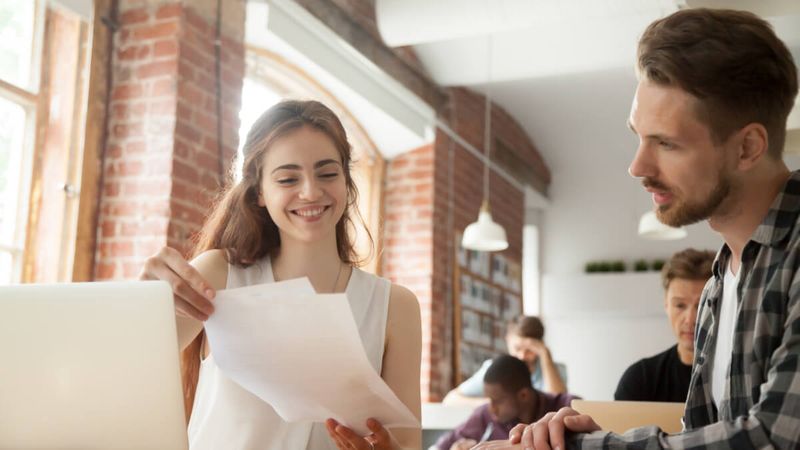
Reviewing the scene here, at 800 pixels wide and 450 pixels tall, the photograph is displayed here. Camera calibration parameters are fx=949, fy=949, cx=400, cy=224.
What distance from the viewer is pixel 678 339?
9.32 feet

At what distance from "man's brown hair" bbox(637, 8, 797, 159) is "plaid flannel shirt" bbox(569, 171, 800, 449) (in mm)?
113

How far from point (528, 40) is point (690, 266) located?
380 cm

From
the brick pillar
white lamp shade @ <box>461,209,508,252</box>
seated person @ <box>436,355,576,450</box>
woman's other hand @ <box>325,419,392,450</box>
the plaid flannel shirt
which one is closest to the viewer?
the plaid flannel shirt

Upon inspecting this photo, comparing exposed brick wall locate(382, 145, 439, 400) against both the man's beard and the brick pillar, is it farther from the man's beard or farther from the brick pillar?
the man's beard

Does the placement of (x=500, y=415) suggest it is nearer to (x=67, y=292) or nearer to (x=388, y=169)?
(x=67, y=292)

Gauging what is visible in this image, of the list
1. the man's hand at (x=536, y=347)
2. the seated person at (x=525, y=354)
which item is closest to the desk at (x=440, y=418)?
the seated person at (x=525, y=354)

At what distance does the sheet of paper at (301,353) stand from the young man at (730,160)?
0.26 metres

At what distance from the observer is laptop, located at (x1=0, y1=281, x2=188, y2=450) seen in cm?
116

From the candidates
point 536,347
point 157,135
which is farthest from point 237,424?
point 536,347

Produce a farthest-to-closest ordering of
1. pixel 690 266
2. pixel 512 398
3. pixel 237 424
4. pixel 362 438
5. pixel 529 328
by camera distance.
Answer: pixel 529 328 → pixel 512 398 → pixel 690 266 → pixel 237 424 → pixel 362 438

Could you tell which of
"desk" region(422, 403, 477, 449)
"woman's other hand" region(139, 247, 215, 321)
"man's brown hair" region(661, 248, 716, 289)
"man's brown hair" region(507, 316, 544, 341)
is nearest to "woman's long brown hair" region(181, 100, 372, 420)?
"woman's other hand" region(139, 247, 215, 321)

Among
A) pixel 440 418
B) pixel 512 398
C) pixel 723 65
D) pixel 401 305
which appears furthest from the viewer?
pixel 440 418

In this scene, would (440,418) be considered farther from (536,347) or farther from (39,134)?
(39,134)

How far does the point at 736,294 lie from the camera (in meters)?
1.35
